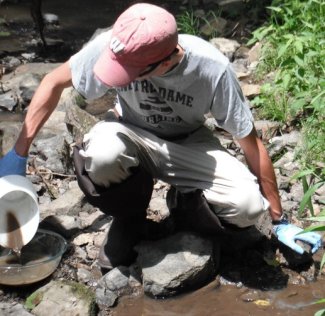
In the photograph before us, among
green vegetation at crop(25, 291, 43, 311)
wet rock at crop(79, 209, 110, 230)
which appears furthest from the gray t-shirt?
green vegetation at crop(25, 291, 43, 311)

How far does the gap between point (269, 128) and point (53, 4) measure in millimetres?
5592

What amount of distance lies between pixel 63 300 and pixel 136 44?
1.21 metres

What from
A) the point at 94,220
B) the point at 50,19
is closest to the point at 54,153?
the point at 94,220

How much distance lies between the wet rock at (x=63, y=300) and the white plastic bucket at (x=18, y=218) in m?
0.28

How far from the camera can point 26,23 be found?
8352 mm

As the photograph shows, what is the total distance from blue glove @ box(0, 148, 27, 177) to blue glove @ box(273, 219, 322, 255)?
127 centimetres

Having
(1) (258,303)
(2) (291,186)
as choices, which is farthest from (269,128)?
(1) (258,303)

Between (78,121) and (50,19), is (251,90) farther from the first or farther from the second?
(50,19)

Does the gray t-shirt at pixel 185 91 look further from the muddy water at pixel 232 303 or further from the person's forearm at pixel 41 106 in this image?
the muddy water at pixel 232 303

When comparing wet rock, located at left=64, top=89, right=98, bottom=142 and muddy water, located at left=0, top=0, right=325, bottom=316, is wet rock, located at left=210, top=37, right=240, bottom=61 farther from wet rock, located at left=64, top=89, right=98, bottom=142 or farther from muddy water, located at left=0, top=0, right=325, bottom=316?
muddy water, located at left=0, top=0, right=325, bottom=316

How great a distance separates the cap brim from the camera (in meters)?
2.71

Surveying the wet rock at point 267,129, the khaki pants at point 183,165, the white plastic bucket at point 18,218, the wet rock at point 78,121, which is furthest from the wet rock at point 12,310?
the wet rock at point 267,129

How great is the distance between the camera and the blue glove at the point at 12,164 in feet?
9.82

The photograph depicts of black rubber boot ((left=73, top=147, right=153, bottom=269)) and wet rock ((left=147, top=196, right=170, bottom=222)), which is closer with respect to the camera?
black rubber boot ((left=73, top=147, right=153, bottom=269))
